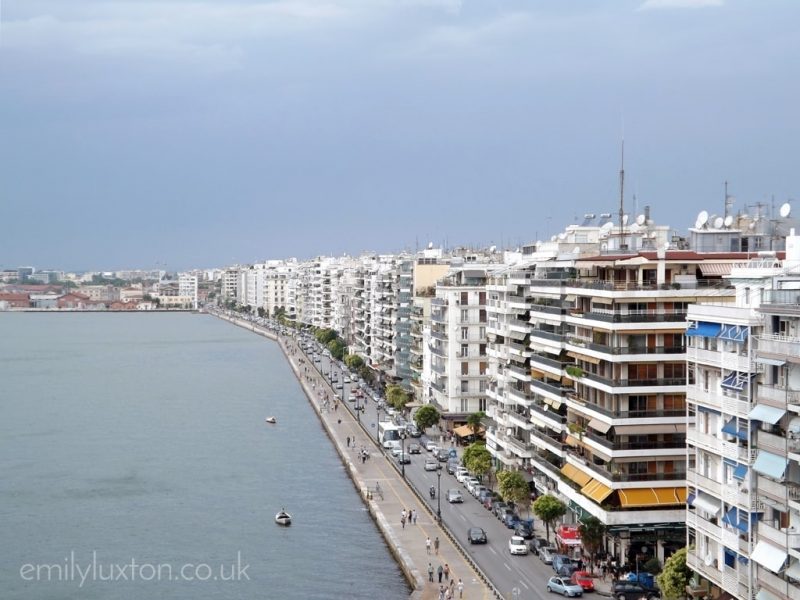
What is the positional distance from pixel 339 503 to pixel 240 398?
104ft

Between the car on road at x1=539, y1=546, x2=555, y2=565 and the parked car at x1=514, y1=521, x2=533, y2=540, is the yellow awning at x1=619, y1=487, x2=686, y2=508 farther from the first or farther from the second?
the parked car at x1=514, y1=521, x2=533, y2=540

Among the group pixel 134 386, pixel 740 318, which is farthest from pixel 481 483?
pixel 134 386

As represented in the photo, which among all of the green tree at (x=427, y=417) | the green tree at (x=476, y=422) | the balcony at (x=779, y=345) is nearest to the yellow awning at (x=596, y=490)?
the balcony at (x=779, y=345)

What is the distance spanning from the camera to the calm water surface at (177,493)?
97.6 ft

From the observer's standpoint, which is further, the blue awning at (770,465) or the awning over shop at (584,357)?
the awning over shop at (584,357)

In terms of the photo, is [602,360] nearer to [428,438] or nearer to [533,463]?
[533,463]

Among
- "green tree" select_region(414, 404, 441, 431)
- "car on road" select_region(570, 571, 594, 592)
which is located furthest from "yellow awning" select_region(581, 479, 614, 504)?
"green tree" select_region(414, 404, 441, 431)

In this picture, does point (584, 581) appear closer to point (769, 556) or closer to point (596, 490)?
point (596, 490)

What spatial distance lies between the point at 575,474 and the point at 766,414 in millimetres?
10677

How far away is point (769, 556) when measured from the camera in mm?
18203

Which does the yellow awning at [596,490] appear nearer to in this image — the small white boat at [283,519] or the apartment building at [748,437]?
the apartment building at [748,437]

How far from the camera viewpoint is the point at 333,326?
107 meters

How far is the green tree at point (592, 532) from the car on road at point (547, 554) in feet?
2.82

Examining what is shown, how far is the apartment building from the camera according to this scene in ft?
58.9
